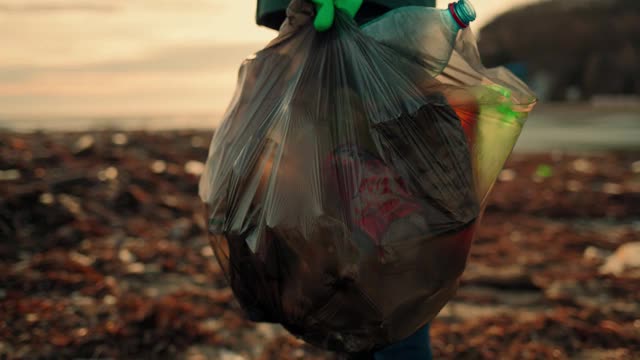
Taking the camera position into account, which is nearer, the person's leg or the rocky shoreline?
the person's leg

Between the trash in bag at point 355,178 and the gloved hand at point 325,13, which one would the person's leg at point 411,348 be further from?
the gloved hand at point 325,13

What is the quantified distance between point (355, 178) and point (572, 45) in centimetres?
2213

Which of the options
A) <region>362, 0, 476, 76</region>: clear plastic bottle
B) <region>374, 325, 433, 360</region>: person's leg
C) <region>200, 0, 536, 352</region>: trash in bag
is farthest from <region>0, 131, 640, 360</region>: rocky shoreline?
<region>362, 0, 476, 76</region>: clear plastic bottle

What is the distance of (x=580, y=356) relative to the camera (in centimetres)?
248

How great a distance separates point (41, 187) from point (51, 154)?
101 centimetres

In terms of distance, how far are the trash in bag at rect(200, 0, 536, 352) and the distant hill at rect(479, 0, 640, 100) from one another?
18.8 m

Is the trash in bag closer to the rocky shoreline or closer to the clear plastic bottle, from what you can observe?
the clear plastic bottle

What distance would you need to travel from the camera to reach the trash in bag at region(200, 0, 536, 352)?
3.99ft

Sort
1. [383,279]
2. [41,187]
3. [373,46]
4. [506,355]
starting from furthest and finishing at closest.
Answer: [41,187] < [506,355] < [373,46] < [383,279]

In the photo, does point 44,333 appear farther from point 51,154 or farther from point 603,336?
point 51,154

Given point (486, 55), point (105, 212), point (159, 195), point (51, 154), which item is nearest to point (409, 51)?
point (105, 212)

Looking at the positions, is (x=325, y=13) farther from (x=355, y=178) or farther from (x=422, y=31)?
(x=355, y=178)

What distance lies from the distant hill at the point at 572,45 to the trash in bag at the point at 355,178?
1879 centimetres

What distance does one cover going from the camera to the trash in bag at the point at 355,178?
3.99 ft
